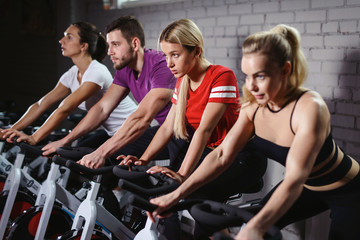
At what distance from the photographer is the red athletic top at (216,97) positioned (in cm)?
217

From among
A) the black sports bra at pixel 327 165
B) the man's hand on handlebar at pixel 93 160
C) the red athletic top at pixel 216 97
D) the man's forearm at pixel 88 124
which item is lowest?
the man's hand on handlebar at pixel 93 160

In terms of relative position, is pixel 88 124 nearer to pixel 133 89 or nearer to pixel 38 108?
pixel 133 89

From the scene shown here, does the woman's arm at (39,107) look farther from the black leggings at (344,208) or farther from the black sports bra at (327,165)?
the black leggings at (344,208)

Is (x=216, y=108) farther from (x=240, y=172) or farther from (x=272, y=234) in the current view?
(x=272, y=234)

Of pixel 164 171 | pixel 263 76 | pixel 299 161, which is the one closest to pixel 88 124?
pixel 164 171

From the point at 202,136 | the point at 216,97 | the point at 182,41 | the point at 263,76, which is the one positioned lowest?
the point at 202,136

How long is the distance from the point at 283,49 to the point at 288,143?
359mm

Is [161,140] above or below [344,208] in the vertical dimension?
above

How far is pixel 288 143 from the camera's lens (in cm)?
165

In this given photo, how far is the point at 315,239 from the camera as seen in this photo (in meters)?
2.75

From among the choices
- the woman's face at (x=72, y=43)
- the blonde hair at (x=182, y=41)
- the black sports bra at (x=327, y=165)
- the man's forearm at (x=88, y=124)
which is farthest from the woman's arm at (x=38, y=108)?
the black sports bra at (x=327, y=165)

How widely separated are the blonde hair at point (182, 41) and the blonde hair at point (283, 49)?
62cm

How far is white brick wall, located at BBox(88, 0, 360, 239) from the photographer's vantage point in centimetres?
251

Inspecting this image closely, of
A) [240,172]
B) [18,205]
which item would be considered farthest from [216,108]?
[18,205]
